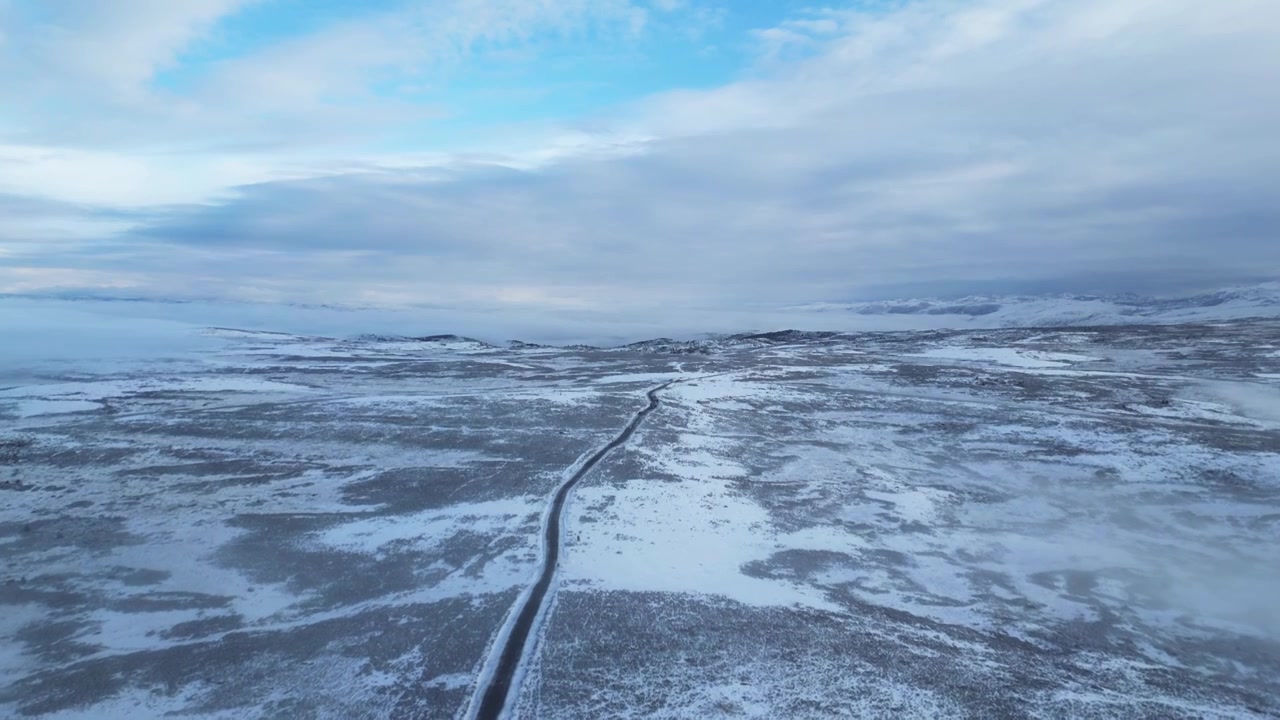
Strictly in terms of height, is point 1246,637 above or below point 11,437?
below

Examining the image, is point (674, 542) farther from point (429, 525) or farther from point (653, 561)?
point (429, 525)

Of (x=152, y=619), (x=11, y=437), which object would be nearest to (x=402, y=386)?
(x=11, y=437)

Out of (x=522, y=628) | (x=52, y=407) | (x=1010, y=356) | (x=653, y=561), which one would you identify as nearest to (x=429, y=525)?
(x=653, y=561)

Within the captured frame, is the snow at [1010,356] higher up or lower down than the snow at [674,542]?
higher up

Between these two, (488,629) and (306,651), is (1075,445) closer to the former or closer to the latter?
(488,629)

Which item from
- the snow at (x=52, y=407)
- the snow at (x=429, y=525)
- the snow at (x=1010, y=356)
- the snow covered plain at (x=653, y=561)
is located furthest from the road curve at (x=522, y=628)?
the snow at (x=1010, y=356)

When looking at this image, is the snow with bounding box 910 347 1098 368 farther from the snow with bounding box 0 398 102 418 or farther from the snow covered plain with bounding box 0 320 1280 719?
the snow with bounding box 0 398 102 418

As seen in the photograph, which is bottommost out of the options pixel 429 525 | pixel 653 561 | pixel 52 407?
pixel 653 561

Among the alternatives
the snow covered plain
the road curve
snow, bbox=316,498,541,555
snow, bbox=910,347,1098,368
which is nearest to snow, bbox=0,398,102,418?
the snow covered plain

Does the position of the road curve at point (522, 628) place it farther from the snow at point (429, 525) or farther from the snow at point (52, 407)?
the snow at point (52, 407)
